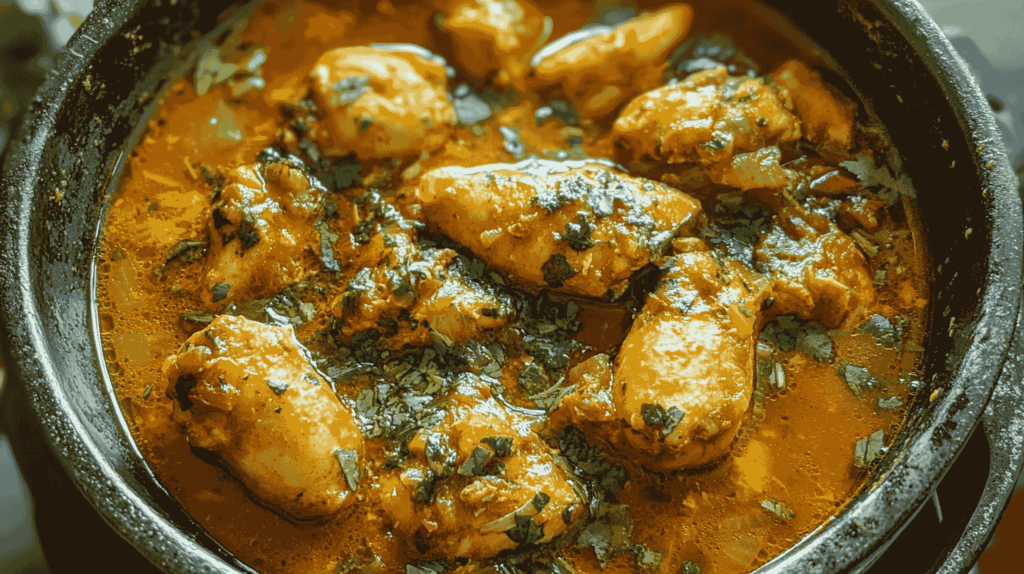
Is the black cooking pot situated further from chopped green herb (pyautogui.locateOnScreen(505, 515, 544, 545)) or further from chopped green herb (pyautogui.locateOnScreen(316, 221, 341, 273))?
chopped green herb (pyautogui.locateOnScreen(316, 221, 341, 273))

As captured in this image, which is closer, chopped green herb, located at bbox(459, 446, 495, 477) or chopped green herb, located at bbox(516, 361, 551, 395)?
chopped green herb, located at bbox(459, 446, 495, 477)

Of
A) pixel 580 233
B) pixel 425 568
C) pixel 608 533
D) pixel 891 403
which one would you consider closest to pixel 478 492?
pixel 425 568

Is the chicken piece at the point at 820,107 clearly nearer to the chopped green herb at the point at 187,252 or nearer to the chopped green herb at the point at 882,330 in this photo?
the chopped green herb at the point at 882,330

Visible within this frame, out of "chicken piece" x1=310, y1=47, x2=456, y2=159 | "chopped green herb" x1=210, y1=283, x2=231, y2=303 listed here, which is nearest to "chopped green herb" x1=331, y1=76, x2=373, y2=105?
"chicken piece" x1=310, y1=47, x2=456, y2=159

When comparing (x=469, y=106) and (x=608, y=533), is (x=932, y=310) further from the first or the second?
(x=469, y=106)

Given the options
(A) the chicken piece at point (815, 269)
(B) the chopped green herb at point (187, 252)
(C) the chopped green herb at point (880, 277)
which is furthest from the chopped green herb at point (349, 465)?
(C) the chopped green herb at point (880, 277)

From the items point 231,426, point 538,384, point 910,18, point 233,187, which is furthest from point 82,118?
point 910,18
